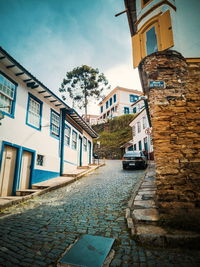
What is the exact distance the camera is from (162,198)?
3570 millimetres

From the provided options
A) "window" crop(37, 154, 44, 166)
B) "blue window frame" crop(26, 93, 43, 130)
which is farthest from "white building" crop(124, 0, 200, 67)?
"window" crop(37, 154, 44, 166)

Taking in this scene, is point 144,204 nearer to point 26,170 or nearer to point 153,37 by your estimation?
point 153,37

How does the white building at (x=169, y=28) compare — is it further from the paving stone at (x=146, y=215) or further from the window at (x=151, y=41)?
the paving stone at (x=146, y=215)

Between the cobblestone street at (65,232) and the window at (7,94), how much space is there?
4.10 metres

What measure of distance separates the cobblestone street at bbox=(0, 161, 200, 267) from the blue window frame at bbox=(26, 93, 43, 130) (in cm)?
438

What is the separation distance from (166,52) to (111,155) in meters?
26.3

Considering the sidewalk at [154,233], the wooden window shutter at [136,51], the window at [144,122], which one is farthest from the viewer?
the window at [144,122]

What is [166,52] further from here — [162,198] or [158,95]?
[162,198]

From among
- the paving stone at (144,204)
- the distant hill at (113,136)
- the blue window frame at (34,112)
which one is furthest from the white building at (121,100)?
the paving stone at (144,204)

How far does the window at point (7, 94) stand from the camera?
21.8 ft

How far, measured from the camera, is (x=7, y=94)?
22.7ft

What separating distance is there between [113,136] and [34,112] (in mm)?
25117

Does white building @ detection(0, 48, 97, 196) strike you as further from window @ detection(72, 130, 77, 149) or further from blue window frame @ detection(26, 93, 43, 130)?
window @ detection(72, 130, 77, 149)

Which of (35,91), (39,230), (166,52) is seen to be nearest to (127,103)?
(35,91)
